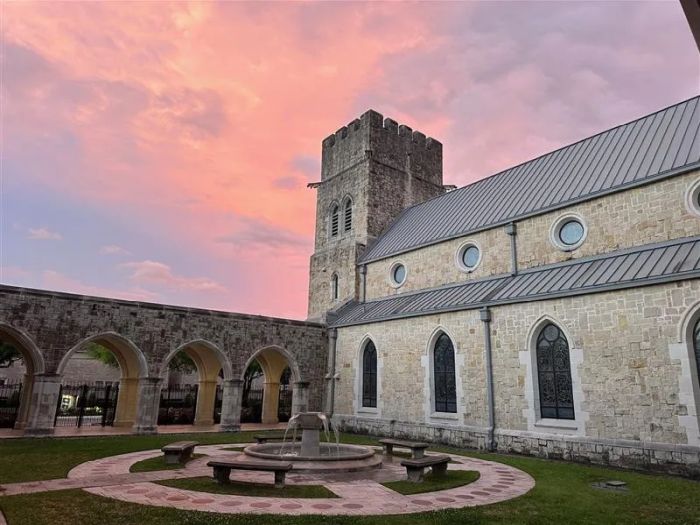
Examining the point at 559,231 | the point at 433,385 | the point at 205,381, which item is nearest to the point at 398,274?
the point at 433,385

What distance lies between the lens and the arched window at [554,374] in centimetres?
1273

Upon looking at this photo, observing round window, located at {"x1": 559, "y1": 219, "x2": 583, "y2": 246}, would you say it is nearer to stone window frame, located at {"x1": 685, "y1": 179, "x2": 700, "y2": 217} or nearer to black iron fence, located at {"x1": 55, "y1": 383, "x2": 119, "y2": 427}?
stone window frame, located at {"x1": 685, "y1": 179, "x2": 700, "y2": 217}

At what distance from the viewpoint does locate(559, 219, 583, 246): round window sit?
50.4 feet

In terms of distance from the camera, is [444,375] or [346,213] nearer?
[444,375]

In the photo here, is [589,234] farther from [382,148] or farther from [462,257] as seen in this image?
[382,148]

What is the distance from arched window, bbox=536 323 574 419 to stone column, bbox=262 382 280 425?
1373 centimetres

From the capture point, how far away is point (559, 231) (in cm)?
1591

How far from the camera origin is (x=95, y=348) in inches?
1467

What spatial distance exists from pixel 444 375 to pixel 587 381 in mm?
5009

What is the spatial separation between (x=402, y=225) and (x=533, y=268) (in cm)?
941

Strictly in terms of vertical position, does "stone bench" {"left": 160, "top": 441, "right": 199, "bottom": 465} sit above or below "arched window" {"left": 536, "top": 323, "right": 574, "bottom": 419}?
below

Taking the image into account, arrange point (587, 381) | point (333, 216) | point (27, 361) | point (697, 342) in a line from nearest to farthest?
point (697, 342), point (587, 381), point (27, 361), point (333, 216)

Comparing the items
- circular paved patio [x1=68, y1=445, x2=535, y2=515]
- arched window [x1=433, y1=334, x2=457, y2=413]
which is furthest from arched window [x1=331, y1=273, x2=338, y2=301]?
circular paved patio [x1=68, y1=445, x2=535, y2=515]

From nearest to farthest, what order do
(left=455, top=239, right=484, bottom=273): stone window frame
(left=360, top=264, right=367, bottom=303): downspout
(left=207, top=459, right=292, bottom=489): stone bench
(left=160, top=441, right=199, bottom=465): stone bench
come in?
(left=207, top=459, right=292, bottom=489): stone bench, (left=160, top=441, right=199, bottom=465): stone bench, (left=455, top=239, right=484, bottom=273): stone window frame, (left=360, top=264, right=367, bottom=303): downspout
